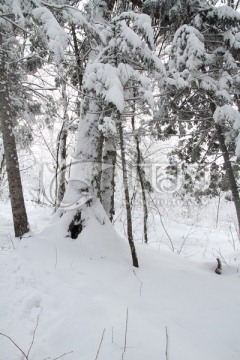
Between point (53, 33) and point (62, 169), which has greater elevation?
point (53, 33)

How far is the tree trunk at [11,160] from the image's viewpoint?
5.94m

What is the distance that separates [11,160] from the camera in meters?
6.03

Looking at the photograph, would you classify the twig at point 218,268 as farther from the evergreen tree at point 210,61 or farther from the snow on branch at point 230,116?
the snow on branch at point 230,116

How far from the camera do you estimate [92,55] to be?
7.33 meters

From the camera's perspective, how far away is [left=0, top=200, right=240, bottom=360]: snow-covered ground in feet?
9.80

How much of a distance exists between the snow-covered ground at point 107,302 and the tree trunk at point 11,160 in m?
0.40

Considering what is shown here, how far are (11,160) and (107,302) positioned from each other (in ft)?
12.2

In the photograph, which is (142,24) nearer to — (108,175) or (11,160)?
(11,160)

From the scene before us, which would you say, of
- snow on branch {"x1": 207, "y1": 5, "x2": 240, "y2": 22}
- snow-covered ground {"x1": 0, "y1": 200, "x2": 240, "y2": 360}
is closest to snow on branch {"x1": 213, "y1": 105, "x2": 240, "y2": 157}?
snow on branch {"x1": 207, "y1": 5, "x2": 240, "y2": 22}

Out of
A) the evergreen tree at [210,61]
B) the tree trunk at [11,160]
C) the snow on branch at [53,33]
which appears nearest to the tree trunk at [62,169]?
the tree trunk at [11,160]

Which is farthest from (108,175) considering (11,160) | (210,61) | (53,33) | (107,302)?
(107,302)

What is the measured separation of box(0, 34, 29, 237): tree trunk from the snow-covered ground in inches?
15.6

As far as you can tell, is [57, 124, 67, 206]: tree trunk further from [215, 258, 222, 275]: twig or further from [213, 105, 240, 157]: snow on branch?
[215, 258, 222, 275]: twig

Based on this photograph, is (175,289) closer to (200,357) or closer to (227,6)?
(200,357)
